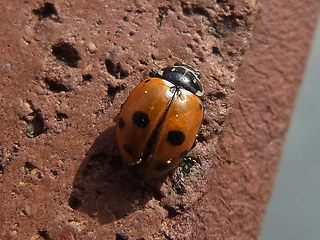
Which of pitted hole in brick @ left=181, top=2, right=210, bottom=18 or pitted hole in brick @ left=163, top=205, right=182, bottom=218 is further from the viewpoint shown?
pitted hole in brick @ left=181, top=2, right=210, bottom=18

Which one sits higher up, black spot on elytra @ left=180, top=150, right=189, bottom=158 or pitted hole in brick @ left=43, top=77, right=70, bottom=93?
pitted hole in brick @ left=43, top=77, right=70, bottom=93

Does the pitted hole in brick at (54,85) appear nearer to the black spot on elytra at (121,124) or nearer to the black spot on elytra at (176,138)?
the black spot on elytra at (121,124)

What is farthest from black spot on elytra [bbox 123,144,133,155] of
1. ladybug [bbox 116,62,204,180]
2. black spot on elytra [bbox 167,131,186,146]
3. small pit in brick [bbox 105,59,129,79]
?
small pit in brick [bbox 105,59,129,79]

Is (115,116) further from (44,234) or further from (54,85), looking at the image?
(44,234)

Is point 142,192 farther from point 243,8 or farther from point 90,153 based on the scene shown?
point 243,8

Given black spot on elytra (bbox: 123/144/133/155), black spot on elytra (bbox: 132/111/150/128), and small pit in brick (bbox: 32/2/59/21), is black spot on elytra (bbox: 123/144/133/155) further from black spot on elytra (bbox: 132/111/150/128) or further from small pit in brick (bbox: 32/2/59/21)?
small pit in brick (bbox: 32/2/59/21)

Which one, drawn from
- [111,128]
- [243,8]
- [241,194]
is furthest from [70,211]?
[243,8]

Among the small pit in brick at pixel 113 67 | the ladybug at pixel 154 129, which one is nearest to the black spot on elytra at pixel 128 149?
the ladybug at pixel 154 129
